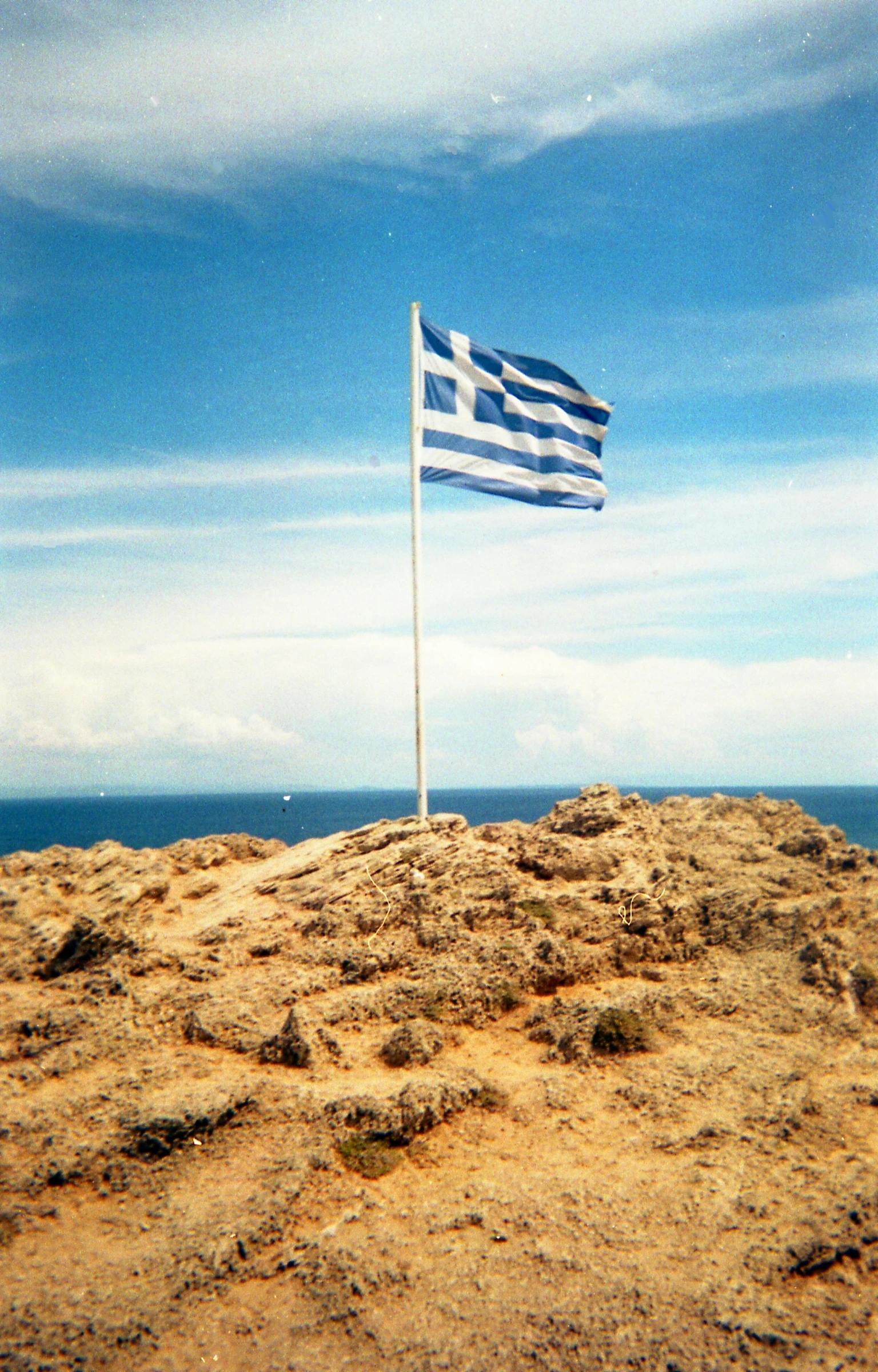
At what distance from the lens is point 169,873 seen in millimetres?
12547

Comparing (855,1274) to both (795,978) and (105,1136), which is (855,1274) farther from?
(105,1136)

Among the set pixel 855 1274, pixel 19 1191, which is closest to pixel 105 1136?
pixel 19 1191

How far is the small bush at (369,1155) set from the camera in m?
7.29

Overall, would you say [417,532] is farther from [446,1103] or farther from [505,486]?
[446,1103]

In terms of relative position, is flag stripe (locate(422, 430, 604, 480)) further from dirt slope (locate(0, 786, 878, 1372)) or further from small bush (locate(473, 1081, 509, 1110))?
small bush (locate(473, 1081, 509, 1110))

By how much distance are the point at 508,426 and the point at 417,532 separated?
11.9 ft

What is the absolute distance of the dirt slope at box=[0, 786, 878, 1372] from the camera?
18.8ft

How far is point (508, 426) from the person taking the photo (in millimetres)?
15484

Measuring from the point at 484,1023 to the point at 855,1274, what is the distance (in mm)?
4347

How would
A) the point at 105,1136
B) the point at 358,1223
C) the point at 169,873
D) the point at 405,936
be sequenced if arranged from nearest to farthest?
the point at 358,1223
the point at 105,1136
the point at 405,936
the point at 169,873

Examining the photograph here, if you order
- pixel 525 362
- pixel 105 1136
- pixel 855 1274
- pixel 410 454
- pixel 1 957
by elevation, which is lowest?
pixel 855 1274

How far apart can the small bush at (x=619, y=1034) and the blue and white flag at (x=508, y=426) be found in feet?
27.9

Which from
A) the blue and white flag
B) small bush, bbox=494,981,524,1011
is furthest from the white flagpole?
small bush, bbox=494,981,524,1011

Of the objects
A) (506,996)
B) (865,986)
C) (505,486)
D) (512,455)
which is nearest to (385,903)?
(506,996)
